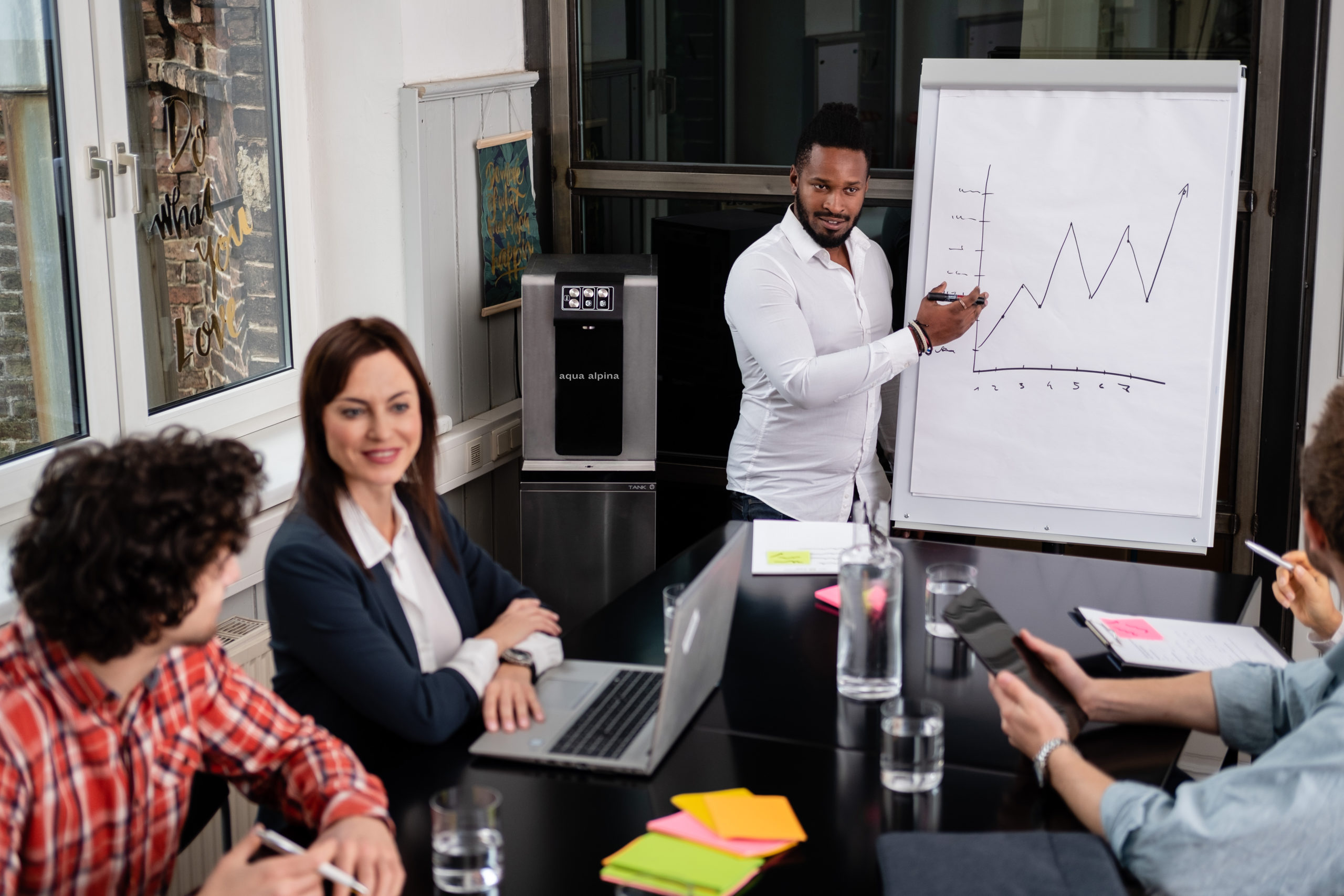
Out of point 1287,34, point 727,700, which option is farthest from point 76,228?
point 1287,34

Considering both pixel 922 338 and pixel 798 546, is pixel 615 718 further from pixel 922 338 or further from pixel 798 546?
pixel 922 338

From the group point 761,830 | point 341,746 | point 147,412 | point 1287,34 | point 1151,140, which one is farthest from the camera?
point 1287,34

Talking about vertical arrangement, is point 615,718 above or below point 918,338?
below

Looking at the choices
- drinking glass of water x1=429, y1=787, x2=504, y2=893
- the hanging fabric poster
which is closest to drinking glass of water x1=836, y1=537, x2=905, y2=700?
drinking glass of water x1=429, y1=787, x2=504, y2=893

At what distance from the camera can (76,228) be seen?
8.37 feet

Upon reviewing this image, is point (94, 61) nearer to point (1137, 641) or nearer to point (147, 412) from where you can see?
point (147, 412)

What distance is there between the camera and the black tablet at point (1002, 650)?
1804mm

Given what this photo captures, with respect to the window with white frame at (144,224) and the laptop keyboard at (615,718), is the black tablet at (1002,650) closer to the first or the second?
the laptop keyboard at (615,718)

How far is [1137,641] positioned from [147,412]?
80.2 inches

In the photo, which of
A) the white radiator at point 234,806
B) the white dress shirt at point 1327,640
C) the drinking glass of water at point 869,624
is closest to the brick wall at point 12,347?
the white radiator at point 234,806

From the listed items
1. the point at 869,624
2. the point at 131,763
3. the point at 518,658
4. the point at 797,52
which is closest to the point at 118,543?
the point at 131,763

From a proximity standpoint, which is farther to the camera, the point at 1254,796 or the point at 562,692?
the point at 562,692

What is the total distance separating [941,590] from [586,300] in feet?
4.70

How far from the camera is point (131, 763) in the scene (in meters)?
1.36
